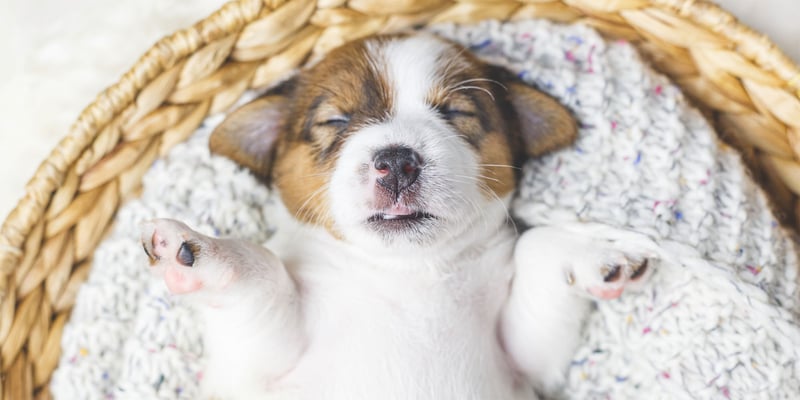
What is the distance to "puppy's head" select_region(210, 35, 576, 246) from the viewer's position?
1.90 meters

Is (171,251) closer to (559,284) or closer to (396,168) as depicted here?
(396,168)

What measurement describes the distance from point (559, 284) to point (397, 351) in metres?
0.49

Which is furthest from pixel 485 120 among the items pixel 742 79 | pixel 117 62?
pixel 117 62

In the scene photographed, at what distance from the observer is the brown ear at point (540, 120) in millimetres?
2252

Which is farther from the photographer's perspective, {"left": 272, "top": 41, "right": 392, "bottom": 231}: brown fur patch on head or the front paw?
{"left": 272, "top": 41, "right": 392, "bottom": 231}: brown fur patch on head

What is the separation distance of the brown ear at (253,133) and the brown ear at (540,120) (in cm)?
73

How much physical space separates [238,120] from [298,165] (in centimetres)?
27

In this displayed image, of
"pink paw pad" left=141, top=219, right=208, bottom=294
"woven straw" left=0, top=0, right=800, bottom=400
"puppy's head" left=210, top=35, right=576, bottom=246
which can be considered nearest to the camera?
"pink paw pad" left=141, top=219, right=208, bottom=294

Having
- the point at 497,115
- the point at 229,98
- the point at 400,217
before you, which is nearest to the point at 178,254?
the point at 400,217

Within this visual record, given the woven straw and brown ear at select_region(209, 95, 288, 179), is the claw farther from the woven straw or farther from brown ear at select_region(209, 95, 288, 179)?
brown ear at select_region(209, 95, 288, 179)

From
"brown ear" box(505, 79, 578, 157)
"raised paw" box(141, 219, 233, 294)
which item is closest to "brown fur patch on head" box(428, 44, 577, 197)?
"brown ear" box(505, 79, 578, 157)

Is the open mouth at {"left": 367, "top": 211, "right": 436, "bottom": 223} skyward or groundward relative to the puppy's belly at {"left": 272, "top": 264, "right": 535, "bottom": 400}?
skyward

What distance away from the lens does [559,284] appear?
211 centimetres

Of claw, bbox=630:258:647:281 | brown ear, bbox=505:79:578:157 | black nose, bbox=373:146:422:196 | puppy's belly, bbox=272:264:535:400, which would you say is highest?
black nose, bbox=373:146:422:196
